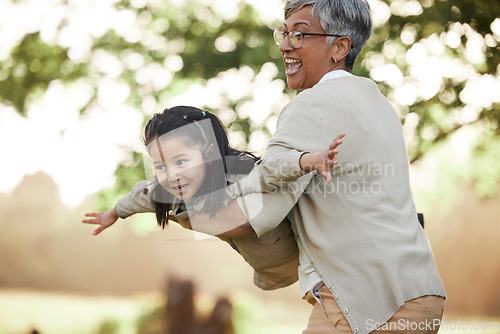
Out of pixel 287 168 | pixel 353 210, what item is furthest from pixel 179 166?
pixel 353 210

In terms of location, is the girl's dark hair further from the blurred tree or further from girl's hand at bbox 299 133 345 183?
the blurred tree

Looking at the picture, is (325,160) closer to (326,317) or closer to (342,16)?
(326,317)

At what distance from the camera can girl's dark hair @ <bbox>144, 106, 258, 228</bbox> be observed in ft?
6.60

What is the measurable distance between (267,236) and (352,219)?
14.7 inches

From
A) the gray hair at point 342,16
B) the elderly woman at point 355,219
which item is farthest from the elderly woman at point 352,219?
the gray hair at point 342,16

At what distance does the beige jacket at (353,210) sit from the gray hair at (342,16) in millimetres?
282

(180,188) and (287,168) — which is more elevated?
(287,168)

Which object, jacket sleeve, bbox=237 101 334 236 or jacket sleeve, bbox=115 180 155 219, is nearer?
jacket sleeve, bbox=237 101 334 236

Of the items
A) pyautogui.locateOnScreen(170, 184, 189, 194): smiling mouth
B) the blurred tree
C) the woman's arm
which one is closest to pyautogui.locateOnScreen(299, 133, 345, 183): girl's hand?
the woman's arm

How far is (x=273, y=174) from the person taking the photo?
1.67 m

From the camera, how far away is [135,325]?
28.4 feet

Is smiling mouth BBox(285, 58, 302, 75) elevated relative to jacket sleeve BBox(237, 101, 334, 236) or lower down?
elevated

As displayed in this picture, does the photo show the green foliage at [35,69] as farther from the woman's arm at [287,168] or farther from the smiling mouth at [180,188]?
the woman's arm at [287,168]

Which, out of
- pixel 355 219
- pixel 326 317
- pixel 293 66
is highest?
pixel 293 66
